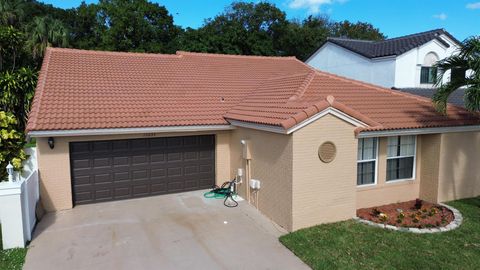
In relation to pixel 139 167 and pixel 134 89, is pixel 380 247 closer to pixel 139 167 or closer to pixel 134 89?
pixel 139 167

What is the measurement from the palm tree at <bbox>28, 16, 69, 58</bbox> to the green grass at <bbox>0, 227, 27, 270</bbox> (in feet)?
66.3

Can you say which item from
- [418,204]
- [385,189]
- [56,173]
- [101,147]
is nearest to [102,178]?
[101,147]

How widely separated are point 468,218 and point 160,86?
11.5 m

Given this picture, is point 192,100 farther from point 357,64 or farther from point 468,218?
point 357,64

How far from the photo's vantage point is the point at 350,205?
33.4 feet

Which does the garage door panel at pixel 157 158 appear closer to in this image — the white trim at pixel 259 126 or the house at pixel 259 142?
the house at pixel 259 142

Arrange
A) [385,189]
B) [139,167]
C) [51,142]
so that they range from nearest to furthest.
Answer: [51,142] < [385,189] < [139,167]

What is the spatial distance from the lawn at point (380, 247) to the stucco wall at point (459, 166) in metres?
2.34

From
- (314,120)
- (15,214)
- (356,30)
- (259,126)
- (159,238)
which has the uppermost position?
(356,30)

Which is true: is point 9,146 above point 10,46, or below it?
below

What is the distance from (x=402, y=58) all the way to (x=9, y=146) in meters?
22.2

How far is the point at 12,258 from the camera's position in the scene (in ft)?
26.2

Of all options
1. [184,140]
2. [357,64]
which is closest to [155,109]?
[184,140]

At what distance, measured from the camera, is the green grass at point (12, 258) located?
301 inches
